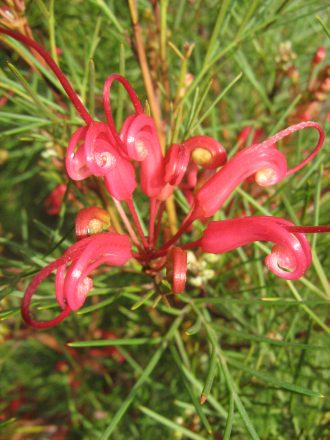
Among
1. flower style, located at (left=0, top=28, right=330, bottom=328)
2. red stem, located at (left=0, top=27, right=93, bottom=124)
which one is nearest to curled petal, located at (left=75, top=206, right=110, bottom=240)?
flower style, located at (left=0, top=28, right=330, bottom=328)

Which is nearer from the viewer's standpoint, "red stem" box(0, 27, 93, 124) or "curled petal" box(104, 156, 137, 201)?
"red stem" box(0, 27, 93, 124)

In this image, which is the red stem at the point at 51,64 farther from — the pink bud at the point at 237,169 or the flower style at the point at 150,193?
the pink bud at the point at 237,169

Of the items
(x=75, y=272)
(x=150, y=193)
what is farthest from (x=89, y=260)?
(x=150, y=193)

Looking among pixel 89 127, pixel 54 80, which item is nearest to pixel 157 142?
pixel 89 127

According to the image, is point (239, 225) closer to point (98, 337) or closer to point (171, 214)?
point (171, 214)

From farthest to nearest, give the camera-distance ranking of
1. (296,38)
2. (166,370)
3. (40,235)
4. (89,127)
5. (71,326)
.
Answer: (40,235)
(296,38)
(71,326)
(166,370)
(89,127)

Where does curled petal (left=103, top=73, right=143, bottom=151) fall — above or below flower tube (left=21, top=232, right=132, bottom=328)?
above

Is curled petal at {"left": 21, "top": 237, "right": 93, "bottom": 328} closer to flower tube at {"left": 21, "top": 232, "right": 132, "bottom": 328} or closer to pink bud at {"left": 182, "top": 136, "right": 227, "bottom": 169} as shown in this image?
flower tube at {"left": 21, "top": 232, "right": 132, "bottom": 328}

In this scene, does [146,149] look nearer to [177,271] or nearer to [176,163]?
[176,163]
